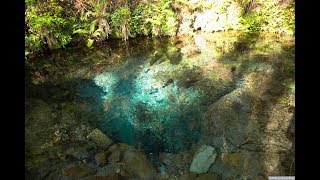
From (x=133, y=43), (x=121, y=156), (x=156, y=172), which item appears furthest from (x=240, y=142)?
(x=133, y=43)

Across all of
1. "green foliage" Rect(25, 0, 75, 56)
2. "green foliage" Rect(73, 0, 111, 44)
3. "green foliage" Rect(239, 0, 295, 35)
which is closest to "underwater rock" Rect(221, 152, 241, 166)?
"green foliage" Rect(73, 0, 111, 44)

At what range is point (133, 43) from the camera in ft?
42.8

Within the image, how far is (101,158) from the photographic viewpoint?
6398 millimetres

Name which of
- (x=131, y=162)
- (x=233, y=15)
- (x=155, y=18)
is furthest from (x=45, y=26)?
(x=233, y=15)

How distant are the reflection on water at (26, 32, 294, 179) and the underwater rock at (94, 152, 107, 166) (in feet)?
2.74

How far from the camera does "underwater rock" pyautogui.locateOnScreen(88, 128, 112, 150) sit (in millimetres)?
6949

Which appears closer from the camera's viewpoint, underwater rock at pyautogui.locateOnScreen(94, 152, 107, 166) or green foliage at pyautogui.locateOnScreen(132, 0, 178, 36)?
underwater rock at pyautogui.locateOnScreen(94, 152, 107, 166)

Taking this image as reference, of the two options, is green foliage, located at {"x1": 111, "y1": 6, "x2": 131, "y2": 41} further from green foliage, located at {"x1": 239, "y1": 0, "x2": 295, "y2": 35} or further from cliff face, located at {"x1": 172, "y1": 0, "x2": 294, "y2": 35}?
green foliage, located at {"x1": 239, "y1": 0, "x2": 295, "y2": 35}

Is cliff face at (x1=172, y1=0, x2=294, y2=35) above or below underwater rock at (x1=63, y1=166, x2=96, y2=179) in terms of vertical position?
above

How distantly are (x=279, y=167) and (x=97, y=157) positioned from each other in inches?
152

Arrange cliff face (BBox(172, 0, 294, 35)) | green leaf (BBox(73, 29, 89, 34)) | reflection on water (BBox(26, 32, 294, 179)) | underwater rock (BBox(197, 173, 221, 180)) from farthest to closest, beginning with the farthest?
cliff face (BBox(172, 0, 294, 35)), green leaf (BBox(73, 29, 89, 34)), reflection on water (BBox(26, 32, 294, 179)), underwater rock (BBox(197, 173, 221, 180))

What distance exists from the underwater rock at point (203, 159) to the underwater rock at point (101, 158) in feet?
6.22

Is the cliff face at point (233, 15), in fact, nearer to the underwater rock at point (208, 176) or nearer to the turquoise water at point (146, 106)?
the turquoise water at point (146, 106)

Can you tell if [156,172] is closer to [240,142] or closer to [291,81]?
[240,142]
